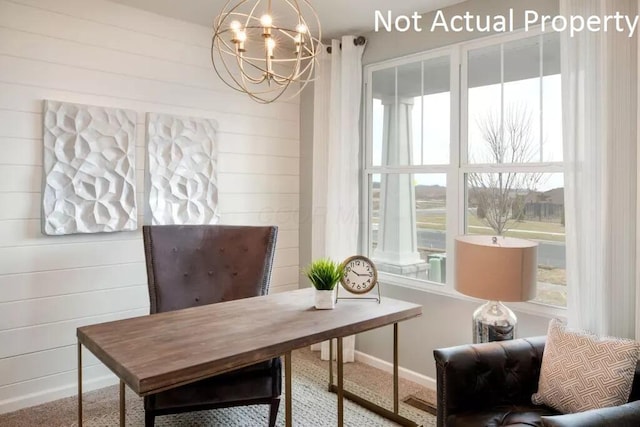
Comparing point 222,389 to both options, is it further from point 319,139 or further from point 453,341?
point 319,139

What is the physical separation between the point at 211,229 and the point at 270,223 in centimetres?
101

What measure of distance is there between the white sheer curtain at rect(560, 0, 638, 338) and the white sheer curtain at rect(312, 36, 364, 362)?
5.06 feet

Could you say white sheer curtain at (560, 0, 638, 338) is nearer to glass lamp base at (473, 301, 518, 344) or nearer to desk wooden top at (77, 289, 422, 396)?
glass lamp base at (473, 301, 518, 344)

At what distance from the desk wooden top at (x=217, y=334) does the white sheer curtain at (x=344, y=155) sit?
1049mm

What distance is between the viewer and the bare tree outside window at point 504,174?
2740 millimetres

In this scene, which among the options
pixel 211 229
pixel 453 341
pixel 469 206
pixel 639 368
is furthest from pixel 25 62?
pixel 639 368

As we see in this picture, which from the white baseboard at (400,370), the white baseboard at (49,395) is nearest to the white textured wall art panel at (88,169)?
the white baseboard at (49,395)

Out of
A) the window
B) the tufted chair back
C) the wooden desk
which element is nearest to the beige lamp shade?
the wooden desk

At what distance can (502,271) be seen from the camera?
7.16ft

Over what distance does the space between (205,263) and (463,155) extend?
1.80 metres

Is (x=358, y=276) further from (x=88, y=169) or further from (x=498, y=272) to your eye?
(x=88, y=169)

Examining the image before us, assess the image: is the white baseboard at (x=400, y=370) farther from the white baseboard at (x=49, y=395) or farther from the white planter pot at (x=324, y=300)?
the white baseboard at (x=49, y=395)

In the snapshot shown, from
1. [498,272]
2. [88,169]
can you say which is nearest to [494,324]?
[498,272]

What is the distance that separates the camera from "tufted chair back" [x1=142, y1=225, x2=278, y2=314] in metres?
2.69
